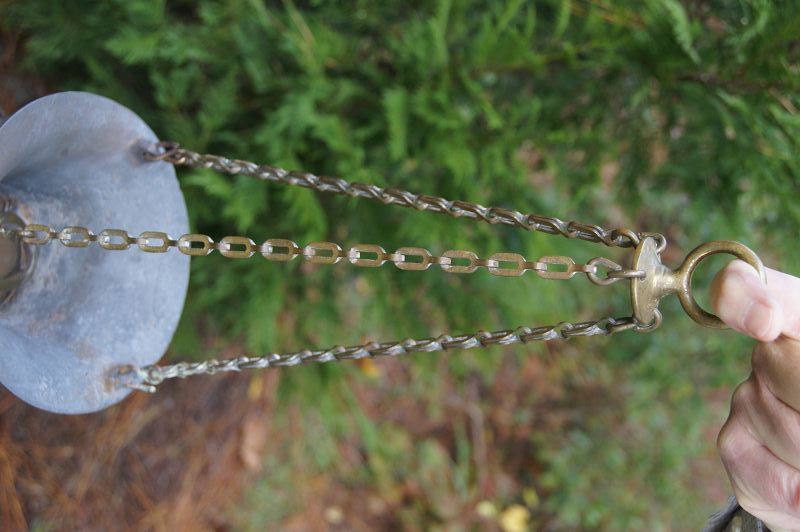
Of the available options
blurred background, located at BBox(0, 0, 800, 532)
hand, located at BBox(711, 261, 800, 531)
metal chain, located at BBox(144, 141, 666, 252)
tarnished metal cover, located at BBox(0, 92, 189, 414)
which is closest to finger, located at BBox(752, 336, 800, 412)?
hand, located at BBox(711, 261, 800, 531)

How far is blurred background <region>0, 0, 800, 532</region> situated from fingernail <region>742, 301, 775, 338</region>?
0.97m

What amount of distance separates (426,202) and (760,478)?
26.9 inches

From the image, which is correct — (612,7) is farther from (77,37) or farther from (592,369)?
(592,369)

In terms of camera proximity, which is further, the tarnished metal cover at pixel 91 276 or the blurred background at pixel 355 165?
the blurred background at pixel 355 165

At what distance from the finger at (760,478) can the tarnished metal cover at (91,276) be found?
109cm

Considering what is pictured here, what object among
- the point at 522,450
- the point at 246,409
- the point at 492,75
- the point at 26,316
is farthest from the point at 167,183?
the point at 522,450

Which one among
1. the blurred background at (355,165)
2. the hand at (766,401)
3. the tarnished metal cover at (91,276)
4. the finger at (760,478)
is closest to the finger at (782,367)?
the hand at (766,401)

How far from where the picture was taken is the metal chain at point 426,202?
996mm

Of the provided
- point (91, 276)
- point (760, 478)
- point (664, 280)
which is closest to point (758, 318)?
point (664, 280)

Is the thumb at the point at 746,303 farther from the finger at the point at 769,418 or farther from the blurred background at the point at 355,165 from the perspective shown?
the blurred background at the point at 355,165

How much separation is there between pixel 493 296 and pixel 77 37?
1606 millimetres

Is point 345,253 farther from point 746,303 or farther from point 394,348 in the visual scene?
point 746,303

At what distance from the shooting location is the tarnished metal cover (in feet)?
3.97

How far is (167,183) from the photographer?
1.35m
